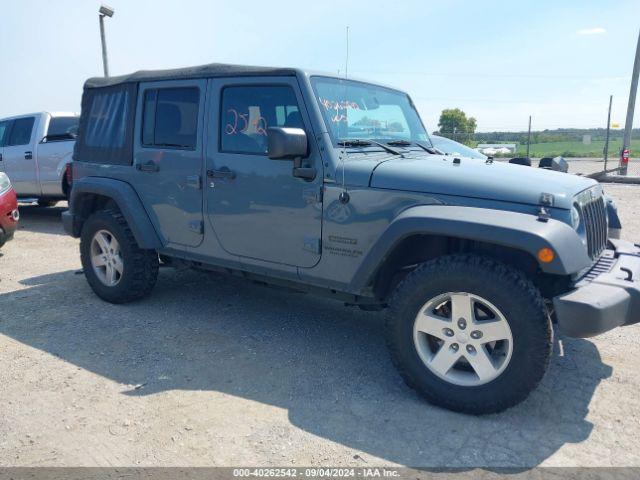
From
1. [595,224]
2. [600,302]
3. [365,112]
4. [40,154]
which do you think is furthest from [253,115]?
[40,154]

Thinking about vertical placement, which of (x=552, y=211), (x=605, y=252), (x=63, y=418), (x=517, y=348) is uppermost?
(x=552, y=211)

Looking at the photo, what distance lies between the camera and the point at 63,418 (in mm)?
3076

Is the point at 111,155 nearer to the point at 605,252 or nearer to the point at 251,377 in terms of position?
the point at 251,377

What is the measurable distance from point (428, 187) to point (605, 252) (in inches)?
53.8

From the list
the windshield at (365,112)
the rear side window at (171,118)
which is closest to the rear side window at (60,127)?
the rear side window at (171,118)

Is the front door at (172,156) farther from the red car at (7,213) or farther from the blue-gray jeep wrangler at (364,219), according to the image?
the red car at (7,213)

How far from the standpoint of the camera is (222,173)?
13.3 ft

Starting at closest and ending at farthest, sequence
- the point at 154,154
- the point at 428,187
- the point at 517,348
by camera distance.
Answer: the point at 517,348, the point at 428,187, the point at 154,154

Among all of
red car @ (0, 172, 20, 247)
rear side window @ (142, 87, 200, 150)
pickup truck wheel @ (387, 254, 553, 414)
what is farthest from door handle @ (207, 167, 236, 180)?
red car @ (0, 172, 20, 247)

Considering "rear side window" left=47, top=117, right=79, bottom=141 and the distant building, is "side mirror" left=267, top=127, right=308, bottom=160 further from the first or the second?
the distant building

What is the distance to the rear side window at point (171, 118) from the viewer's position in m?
4.30

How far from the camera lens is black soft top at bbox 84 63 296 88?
386cm

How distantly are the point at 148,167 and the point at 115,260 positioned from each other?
100cm

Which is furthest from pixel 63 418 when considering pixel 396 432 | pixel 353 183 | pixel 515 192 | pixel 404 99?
pixel 404 99
